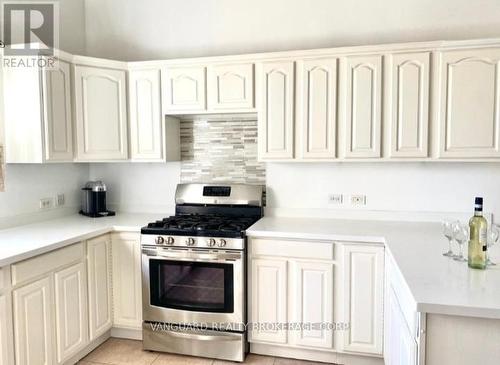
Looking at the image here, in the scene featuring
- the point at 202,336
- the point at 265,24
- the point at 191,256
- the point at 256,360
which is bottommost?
the point at 256,360

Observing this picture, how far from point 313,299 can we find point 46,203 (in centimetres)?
227

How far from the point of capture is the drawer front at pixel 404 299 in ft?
4.88

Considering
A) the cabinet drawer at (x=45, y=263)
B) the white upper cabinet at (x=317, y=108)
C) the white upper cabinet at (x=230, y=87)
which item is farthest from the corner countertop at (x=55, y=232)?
the white upper cabinet at (x=317, y=108)

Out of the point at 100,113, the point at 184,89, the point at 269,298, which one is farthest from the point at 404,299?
the point at 100,113

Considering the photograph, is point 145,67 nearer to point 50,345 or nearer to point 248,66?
point 248,66

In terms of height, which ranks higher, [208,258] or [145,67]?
[145,67]

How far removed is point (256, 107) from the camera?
290cm

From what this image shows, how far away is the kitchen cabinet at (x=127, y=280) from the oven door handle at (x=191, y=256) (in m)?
0.15

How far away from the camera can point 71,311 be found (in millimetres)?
2490

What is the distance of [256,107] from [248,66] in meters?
0.32

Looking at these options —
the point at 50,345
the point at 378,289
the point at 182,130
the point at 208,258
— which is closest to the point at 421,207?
the point at 378,289

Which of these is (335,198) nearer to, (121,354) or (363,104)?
(363,104)

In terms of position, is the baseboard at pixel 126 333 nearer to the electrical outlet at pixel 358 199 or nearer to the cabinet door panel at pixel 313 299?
the cabinet door panel at pixel 313 299

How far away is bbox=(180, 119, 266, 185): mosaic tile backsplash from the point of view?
10.6 feet
